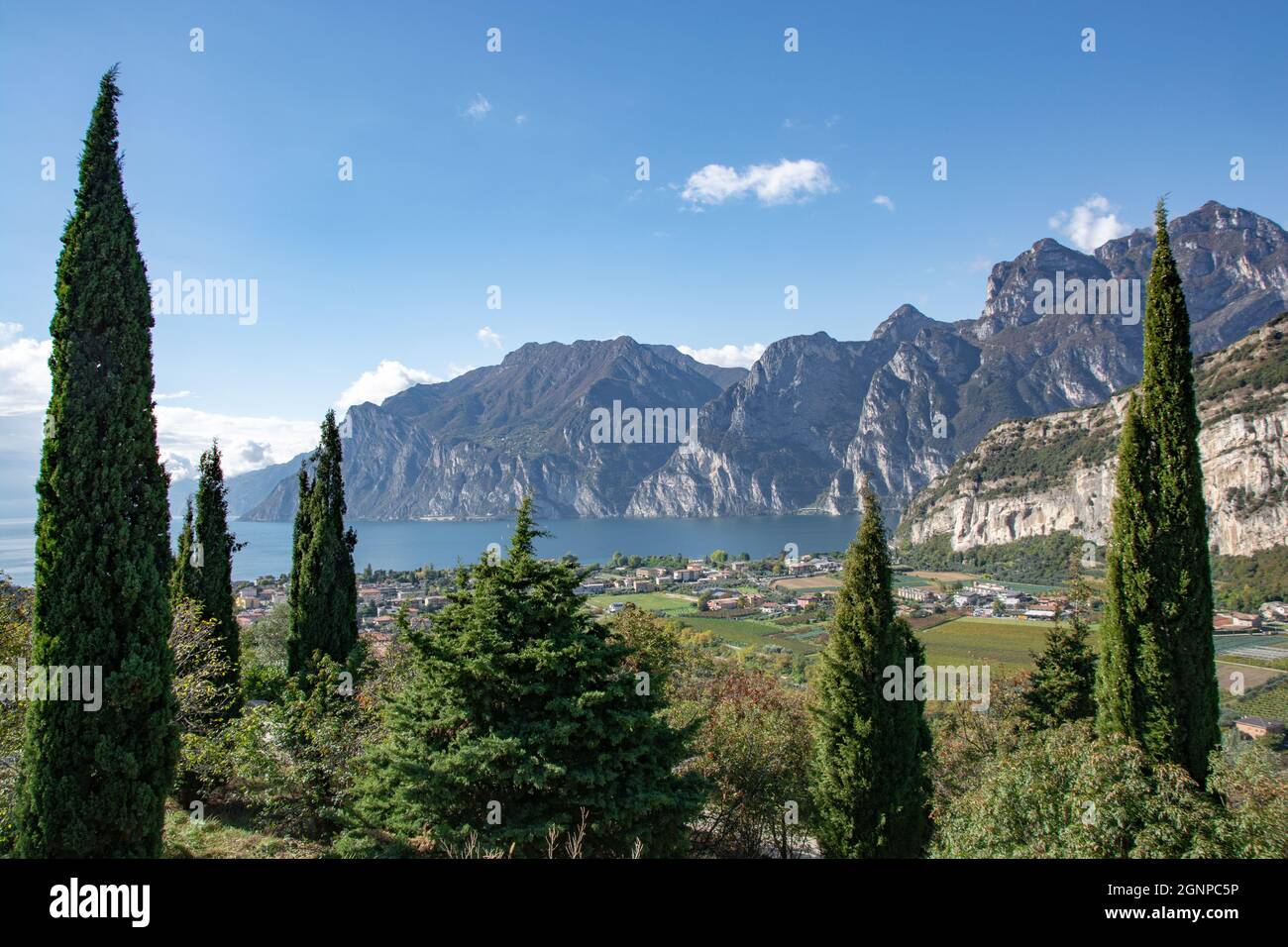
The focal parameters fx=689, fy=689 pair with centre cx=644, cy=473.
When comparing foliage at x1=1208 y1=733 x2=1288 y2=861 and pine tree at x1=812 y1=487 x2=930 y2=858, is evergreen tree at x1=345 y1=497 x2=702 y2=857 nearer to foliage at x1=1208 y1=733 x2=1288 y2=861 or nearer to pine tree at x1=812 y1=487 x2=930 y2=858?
pine tree at x1=812 y1=487 x2=930 y2=858

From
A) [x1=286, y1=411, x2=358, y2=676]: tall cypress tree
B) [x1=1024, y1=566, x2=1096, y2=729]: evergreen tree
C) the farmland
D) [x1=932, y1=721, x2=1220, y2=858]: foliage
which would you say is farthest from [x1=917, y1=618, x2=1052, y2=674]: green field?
[x1=932, y1=721, x2=1220, y2=858]: foliage

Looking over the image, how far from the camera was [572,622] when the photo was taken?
8906 mm

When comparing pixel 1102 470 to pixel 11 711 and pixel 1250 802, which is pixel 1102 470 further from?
pixel 11 711

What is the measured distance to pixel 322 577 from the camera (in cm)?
1650

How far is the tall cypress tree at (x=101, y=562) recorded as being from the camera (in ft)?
21.4

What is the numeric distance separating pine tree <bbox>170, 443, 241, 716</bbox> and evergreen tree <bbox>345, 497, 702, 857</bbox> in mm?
8475

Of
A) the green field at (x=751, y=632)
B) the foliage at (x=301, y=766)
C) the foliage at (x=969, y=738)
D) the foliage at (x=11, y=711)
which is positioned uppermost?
the foliage at (x=11, y=711)

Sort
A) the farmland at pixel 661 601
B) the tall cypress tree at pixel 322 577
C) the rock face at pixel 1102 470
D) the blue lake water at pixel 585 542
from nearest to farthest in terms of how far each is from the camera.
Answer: the tall cypress tree at pixel 322 577, the farmland at pixel 661 601, the rock face at pixel 1102 470, the blue lake water at pixel 585 542

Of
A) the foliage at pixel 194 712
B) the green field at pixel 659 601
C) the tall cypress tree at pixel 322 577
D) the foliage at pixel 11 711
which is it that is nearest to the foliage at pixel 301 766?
the foliage at pixel 194 712

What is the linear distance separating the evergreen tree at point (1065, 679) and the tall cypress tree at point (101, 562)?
53.6 ft

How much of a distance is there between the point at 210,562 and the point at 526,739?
1129 cm

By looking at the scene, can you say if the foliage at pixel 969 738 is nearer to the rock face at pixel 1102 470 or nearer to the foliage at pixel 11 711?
the foliage at pixel 11 711
